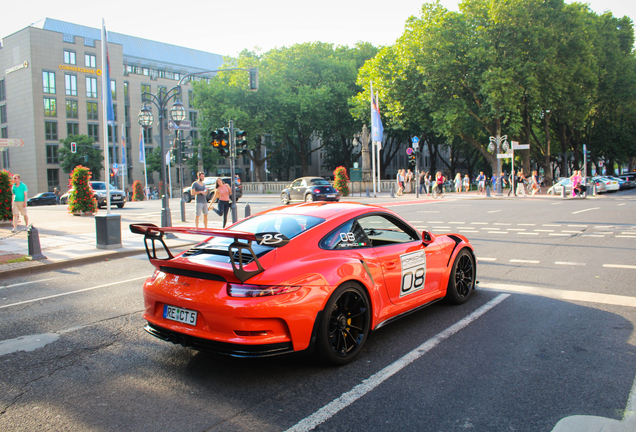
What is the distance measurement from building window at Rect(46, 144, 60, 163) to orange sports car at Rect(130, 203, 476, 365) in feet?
226

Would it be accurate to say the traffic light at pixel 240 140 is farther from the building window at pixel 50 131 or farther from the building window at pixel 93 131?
the building window at pixel 93 131

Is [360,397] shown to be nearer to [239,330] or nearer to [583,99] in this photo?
[239,330]

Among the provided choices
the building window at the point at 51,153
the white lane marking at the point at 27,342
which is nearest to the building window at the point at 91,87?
the building window at the point at 51,153

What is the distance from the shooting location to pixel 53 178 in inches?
2566

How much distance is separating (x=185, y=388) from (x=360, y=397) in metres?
1.34

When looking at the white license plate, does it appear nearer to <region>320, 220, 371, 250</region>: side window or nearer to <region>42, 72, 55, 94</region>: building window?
<region>320, 220, 371, 250</region>: side window

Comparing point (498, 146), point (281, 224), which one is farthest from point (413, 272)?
point (498, 146)

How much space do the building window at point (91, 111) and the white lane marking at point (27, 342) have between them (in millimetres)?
70594

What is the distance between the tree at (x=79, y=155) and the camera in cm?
5947

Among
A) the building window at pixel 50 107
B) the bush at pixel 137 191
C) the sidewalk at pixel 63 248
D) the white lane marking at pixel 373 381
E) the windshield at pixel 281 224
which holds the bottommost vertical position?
the white lane marking at pixel 373 381

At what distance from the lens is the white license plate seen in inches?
155

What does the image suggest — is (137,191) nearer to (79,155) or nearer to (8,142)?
(79,155)

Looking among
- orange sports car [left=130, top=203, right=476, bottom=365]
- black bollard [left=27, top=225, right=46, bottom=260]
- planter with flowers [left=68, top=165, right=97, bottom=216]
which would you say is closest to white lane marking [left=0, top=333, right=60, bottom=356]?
orange sports car [left=130, top=203, right=476, bottom=365]

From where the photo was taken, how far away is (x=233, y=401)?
354 centimetres
